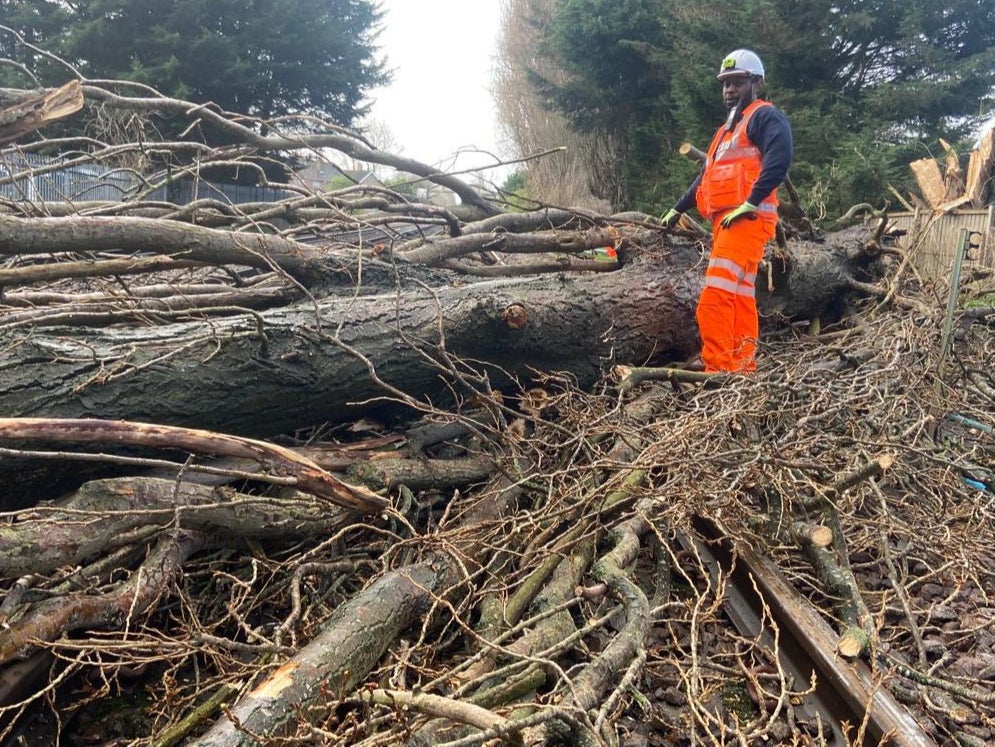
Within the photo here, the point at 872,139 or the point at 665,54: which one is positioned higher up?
the point at 665,54

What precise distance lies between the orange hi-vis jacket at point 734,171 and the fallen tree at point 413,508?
867mm

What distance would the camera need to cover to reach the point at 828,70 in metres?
11.9

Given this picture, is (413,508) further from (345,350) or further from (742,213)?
(742,213)

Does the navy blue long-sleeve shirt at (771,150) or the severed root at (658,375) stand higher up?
the navy blue long-sleeve shirt at (771,150)

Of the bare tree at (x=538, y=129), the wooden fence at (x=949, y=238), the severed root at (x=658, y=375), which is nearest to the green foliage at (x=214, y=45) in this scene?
the bare tree at (x=538, y=129)

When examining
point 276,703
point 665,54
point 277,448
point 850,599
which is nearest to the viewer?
point 276,703

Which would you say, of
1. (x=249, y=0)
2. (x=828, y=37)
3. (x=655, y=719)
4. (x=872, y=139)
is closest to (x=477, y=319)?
(x=655, y=719)

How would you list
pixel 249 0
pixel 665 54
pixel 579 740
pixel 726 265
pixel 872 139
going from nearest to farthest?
pixel 579 740, pixel 726 265, pixel 872 139, pixel 665 54, pixel 249 0

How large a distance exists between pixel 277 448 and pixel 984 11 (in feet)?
43.5

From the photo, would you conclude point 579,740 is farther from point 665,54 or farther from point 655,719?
point 665,54

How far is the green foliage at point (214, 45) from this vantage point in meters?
14.4

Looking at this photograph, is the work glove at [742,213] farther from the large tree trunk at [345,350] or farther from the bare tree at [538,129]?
the bare tree at [538,129]

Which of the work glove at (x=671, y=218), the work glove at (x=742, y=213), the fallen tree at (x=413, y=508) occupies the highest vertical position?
the work glove at (x=742, y=213)

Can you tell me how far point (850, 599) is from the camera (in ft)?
6.92
